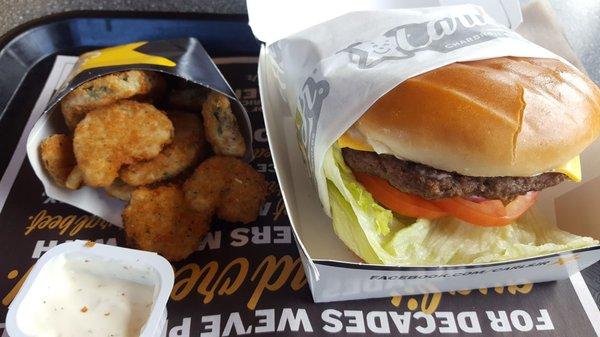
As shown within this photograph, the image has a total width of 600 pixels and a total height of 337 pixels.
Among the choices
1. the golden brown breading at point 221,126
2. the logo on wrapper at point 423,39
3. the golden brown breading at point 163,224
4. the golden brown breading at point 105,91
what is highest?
the logo on wrapper at point 423,39

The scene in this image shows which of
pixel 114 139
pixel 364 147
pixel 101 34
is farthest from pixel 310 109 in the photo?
pixel 101 34

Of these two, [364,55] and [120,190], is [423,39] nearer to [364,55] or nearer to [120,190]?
[364,55]

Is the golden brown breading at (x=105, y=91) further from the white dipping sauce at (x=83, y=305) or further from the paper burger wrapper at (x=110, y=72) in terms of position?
the white dipping sauce at (x=83, y=305)

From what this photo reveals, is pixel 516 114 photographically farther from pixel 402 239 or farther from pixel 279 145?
pixel 279 145

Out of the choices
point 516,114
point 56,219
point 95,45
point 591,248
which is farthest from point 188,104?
point 591,248

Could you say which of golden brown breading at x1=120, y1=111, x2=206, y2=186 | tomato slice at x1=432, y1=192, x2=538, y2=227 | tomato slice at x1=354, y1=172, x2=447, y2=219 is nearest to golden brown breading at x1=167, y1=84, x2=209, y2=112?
golden brown breading at x1=120, y1=111, x2=206, y2=186

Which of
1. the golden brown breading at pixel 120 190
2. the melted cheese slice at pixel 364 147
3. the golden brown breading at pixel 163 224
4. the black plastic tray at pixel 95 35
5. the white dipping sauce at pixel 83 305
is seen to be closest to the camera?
the white dipping sauce at pixel 83 305

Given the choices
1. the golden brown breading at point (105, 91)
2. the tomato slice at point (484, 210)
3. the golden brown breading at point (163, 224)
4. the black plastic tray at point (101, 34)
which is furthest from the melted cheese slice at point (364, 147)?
the black plastic tray at point (101, 34)
